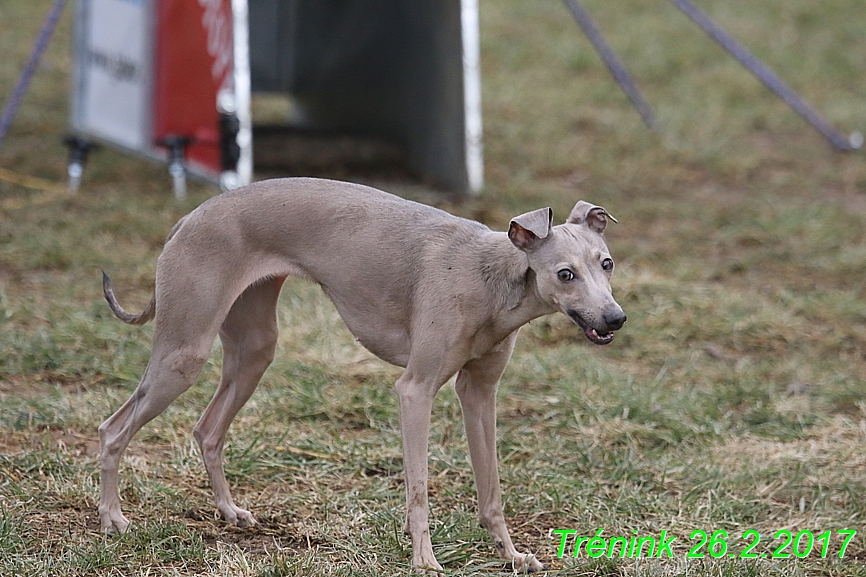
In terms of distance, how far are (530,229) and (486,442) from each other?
31.7 inches

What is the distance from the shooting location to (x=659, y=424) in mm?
4523

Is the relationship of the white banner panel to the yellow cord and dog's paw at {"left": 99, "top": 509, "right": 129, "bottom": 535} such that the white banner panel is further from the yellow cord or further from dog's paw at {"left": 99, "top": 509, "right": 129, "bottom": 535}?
dog's paw at {"left": 99, "top": 509, "right": 129, "bottom": 535}

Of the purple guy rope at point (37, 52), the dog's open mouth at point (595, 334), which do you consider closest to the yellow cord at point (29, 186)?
the purple guy rope at point (37, 52)

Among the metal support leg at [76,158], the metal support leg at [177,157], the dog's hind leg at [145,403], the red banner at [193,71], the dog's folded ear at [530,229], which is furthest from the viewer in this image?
the metal support leg at [76,158]

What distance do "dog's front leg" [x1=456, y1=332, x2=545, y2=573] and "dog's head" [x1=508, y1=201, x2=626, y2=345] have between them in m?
0.45

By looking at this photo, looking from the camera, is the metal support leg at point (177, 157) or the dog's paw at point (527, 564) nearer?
the dog's paw at point (527, 564)

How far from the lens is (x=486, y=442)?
3400 mm

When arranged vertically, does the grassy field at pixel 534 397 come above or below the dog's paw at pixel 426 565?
below

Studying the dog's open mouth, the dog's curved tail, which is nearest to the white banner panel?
the dog's curved tail

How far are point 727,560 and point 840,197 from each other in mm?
5473

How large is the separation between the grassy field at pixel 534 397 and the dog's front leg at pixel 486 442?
0.30ft

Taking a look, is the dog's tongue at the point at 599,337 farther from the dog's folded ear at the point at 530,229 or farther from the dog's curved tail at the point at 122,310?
the dog's curved tail at the point at 122,310

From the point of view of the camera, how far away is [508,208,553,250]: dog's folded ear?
290cm

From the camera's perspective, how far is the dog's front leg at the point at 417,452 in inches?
123
